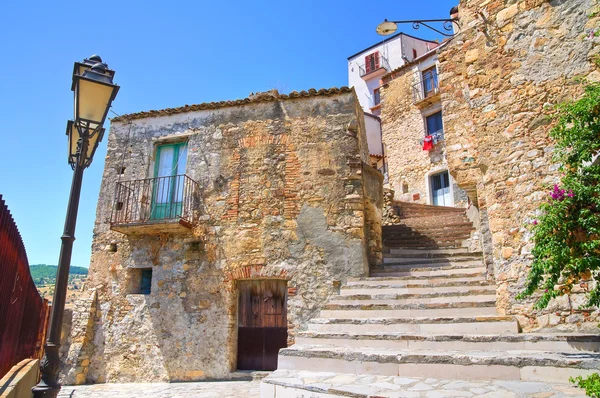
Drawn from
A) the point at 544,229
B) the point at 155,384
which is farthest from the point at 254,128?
the point at 544,229

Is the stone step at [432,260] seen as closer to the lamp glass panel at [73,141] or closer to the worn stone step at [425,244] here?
the worn stone step at [425,244]

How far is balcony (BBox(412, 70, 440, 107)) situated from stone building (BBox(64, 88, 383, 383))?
12.4 m

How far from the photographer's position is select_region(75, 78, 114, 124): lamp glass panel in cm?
378

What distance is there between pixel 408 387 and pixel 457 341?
130 cm

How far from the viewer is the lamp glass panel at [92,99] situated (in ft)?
12.4

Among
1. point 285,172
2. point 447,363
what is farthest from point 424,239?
point 447,363

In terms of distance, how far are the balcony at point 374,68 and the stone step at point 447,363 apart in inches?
1045

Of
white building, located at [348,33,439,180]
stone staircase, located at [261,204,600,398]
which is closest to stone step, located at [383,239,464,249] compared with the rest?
→ stone staircase, located at [261,204,600,398]

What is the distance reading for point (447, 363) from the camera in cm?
436

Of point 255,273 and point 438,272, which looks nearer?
point 438,272

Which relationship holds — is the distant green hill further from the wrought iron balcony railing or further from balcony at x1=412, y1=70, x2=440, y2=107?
balcony at x1=412, y1=70, x2=440, y2=107

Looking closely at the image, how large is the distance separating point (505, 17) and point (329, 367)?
5.20 meters

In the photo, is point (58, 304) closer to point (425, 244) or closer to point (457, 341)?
point (457, 341)

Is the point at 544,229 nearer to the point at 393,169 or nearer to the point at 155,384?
the point at 155,384
